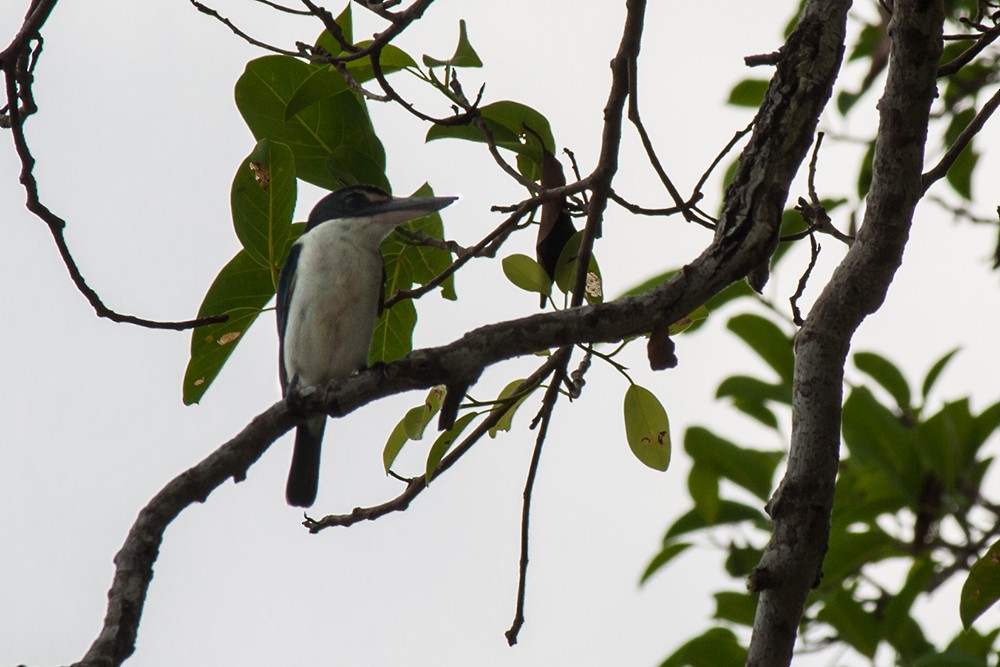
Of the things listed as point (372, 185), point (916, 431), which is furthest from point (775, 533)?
point (916, 431)

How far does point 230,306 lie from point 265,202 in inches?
13.5

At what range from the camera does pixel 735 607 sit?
493cm

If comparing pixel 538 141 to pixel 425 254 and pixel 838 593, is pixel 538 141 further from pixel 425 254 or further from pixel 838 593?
pixel 838 593

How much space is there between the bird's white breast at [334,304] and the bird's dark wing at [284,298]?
0.04m

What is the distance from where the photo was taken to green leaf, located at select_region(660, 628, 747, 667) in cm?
471

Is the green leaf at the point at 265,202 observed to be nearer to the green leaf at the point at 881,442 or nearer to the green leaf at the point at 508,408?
the green leaf at the point at 508,408

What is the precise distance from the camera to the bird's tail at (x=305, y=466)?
4758mm

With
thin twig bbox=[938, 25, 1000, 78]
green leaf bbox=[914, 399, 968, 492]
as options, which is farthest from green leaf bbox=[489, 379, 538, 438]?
green leaf bbox=[914, 399, 968, 492]

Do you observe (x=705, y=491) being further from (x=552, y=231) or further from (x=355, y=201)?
(x=552, y=231)

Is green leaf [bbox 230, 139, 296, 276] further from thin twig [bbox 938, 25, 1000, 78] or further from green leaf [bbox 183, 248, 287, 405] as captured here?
thin twig [bbox 938, 25, 1000, 78]

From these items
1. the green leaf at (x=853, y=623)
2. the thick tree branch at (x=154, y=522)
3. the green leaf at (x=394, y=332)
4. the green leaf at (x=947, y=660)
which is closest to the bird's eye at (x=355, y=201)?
the green leaf at (x=394, y=332)

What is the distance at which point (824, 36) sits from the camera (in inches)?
115

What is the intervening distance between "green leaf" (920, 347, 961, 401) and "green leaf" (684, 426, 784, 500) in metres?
0.73

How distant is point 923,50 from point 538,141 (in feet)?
3.86
